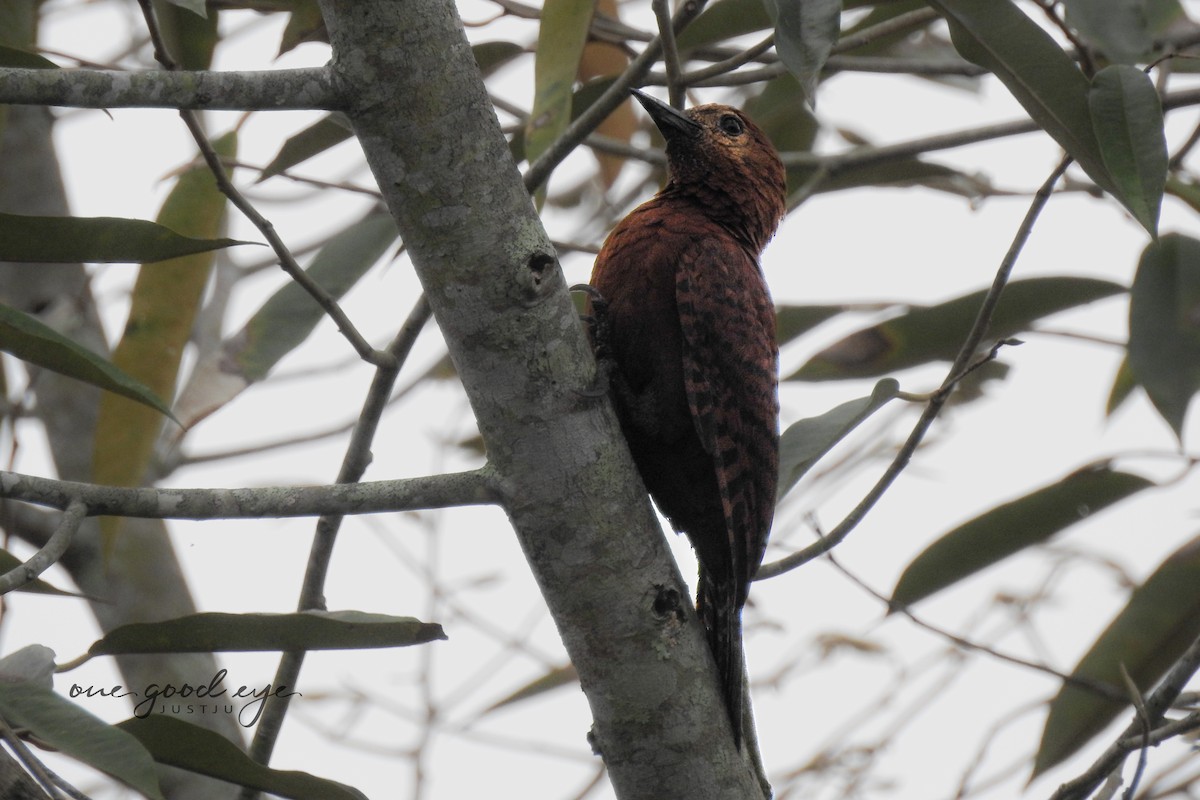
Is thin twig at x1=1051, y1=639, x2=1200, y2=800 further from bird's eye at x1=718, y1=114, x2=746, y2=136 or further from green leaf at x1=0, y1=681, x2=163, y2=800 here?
bird's eye at x1=718, y1=114, x2=746, y2=136

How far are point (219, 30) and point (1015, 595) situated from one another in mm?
3184

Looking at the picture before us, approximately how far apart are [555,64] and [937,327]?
1.16 meters

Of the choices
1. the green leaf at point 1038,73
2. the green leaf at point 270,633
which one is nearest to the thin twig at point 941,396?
the green leaf at point 1038,73

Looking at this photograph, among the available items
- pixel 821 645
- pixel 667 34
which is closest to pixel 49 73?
pixel 667 34

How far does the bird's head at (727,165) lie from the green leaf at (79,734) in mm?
1872

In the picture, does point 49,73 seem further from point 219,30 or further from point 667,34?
point 219,30

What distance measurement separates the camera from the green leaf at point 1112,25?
2.01 m

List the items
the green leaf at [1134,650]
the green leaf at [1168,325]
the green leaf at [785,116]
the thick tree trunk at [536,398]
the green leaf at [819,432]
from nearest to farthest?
the thick tree trunk at [536,398] < the green leaf at [819,432] < the green leaf at [1168,325] < the green leaf at [1134,650] < the green leaf at [785,116]

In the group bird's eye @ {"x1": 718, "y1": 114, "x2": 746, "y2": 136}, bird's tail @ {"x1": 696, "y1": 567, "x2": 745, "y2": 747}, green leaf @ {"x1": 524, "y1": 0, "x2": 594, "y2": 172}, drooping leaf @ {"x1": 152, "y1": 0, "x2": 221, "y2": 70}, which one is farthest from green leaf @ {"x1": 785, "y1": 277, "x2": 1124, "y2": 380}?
drooping leaf @ {"x1": 152, "y1": 0, "x2": 221, "y2": 70}

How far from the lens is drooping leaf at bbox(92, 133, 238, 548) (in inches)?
106

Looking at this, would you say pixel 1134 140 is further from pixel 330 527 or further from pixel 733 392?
pixel 330 527

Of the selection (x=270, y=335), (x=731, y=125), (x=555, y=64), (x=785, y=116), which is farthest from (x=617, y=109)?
(x=270, y=335)

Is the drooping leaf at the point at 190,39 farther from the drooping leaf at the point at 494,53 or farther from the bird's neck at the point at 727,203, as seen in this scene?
the bird's neck at the point at 727,203

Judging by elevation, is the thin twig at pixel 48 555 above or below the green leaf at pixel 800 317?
below
